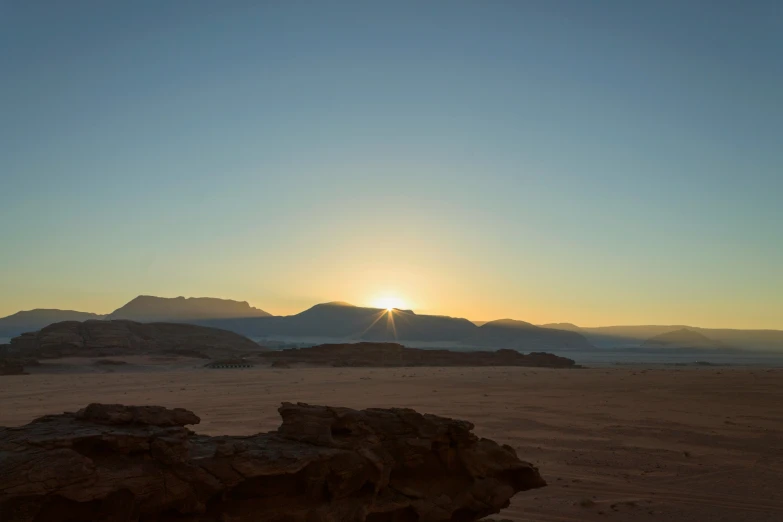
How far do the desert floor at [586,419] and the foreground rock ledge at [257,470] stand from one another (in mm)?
1932

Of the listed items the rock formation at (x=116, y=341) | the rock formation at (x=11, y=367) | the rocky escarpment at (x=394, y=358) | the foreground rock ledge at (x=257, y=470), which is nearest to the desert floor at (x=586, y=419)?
the foreground rock ledge at (x=257, y=470)

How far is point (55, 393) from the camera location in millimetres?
29281

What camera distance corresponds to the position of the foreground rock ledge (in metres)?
5.88

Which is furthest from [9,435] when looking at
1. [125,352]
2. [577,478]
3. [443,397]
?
[125,352]

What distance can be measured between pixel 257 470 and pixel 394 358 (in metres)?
55.3

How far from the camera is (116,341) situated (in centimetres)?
6319

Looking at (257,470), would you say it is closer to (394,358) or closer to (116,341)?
(394,358)

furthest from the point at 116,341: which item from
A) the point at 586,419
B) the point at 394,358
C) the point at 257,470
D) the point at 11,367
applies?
the point at 257,470

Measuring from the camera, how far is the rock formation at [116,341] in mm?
57375

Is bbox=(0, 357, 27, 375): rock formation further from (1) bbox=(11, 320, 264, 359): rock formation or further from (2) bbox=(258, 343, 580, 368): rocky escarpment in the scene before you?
(2) bbox=(258, 343, 580, 368): rocky escarpment

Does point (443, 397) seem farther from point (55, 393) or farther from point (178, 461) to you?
point (178, 461)

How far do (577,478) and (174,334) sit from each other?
7228cm

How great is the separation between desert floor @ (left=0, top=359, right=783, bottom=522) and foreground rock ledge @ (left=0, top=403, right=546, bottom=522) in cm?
193

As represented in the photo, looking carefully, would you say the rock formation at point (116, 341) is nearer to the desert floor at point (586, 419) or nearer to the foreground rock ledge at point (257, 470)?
the desert floor at point (586, 419)
